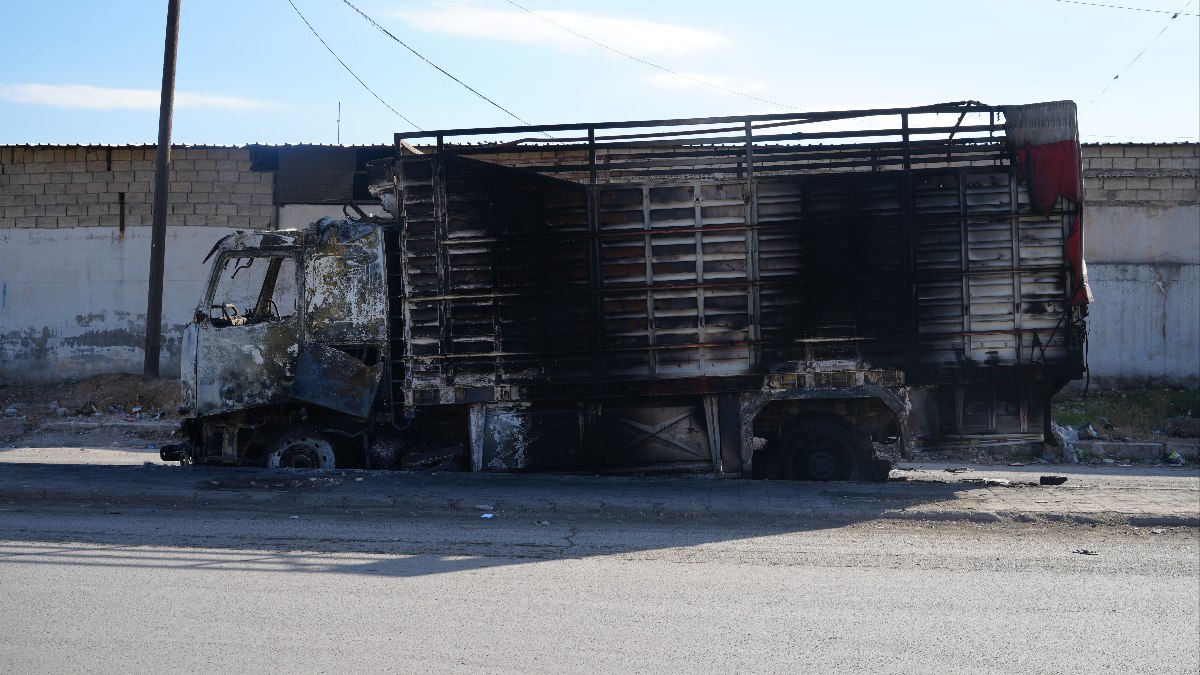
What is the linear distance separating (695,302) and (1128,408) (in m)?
10.1

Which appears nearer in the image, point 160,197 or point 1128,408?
point 1128,408

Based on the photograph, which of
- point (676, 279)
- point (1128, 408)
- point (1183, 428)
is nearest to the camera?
point (676, 279)

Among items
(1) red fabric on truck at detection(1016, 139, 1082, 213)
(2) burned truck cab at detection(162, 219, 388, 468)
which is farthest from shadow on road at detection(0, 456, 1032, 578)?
(1) red fabric on truck at detection(1016, 139, 1082, 213)

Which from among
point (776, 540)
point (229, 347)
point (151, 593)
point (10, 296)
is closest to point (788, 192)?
point (776, 540)

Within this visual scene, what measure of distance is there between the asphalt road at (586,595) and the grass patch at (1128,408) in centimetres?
792

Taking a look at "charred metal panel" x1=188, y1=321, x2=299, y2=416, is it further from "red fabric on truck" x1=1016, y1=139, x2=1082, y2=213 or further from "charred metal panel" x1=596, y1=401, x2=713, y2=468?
"red fabric on truck" x1=1016, y1=139, x2=1082, y2=213

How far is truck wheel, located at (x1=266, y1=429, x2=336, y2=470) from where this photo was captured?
32.9 ft

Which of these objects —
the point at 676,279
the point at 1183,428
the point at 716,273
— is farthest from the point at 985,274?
the point at 1183,428

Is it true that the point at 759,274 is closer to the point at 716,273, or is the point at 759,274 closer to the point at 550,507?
the point at 716,273

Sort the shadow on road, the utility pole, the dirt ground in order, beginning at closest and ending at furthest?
1. the shadow on road
2. the dirt ground
3. the utility pole

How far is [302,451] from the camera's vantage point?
33.1ft

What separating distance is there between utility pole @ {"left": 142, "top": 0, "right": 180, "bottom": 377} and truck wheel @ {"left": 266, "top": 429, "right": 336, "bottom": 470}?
332 inches

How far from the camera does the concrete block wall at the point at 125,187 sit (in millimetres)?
18812

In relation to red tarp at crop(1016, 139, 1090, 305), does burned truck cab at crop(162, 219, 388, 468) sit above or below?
A: below
